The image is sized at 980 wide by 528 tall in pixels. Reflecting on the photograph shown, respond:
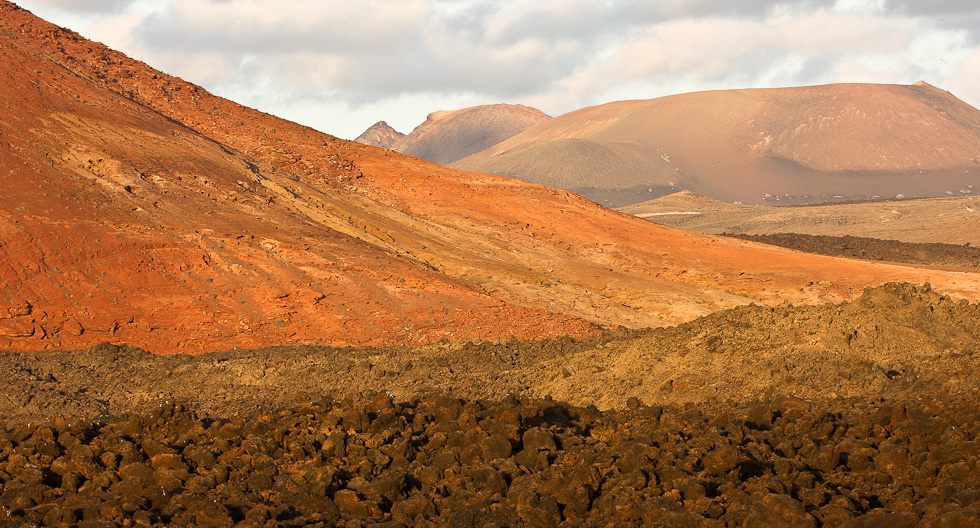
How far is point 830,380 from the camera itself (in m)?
9.82

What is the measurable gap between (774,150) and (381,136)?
8532 centimetres

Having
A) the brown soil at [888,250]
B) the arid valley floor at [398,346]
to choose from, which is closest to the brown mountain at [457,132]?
the brown soil at [888,250]

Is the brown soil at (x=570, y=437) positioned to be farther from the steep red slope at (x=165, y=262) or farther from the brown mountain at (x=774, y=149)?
the brown mountain at (x=774, y=149)

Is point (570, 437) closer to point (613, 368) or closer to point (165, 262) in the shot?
point (613, 368)

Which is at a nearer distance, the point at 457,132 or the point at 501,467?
the point at 501,467

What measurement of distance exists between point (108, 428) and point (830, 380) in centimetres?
796

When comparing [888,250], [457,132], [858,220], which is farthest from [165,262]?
[457,132]

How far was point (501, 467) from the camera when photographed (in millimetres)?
6691

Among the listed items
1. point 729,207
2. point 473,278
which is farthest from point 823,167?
point 473,278

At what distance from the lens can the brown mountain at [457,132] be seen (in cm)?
15688

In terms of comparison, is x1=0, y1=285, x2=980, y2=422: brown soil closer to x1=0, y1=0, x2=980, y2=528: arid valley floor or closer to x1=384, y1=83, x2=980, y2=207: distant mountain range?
x1=0, y1=0, x2=980, y2=528: arid valley floor

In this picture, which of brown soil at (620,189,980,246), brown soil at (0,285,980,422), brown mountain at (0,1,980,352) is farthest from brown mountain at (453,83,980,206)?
brown soil at (0,285,980,422)

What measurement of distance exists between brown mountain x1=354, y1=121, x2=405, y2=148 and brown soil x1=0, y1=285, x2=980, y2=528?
154 meters

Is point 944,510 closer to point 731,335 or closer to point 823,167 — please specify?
point 731,335
